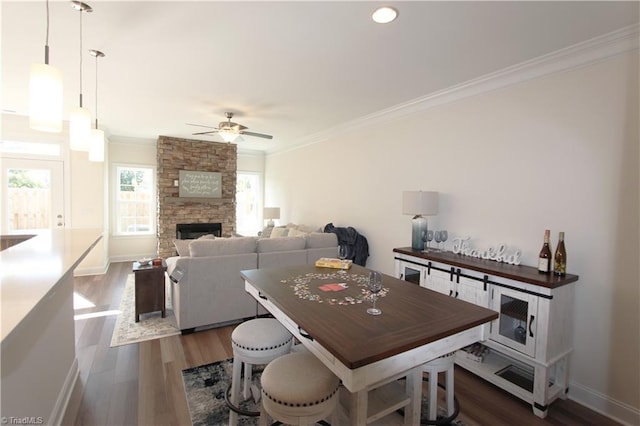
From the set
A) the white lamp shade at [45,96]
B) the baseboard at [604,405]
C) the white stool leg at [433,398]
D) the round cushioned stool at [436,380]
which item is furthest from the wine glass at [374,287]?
the baseboard at [604,405]

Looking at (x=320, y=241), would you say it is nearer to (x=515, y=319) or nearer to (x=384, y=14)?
(x=515, y=319)

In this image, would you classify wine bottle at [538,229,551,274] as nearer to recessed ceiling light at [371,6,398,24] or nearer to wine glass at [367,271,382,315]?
wine glass at [367,271,382,315]

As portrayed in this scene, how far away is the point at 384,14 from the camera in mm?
2086

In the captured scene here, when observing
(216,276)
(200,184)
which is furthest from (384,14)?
(200,184)

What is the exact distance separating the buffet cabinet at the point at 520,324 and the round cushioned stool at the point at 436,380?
663 mm

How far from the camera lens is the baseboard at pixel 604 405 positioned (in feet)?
7.17

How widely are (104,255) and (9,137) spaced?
95.1 inches

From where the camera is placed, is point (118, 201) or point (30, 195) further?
point (118, 201)

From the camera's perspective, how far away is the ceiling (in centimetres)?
206

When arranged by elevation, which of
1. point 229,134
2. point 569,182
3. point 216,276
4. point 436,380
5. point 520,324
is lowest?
point 436,380

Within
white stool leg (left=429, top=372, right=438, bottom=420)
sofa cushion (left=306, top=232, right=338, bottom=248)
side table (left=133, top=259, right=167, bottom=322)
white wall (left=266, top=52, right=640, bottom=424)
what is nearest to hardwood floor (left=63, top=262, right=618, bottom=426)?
white stool leg (left=429, top=372, right=438, bottom=420)

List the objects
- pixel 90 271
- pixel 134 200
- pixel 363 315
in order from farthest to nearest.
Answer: pixel 134 200 → pixel 90 271 → pixel 363 315

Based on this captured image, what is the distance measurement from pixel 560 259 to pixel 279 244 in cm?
280

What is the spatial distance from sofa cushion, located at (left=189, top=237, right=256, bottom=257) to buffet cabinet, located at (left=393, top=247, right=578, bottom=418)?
2.07 meters
